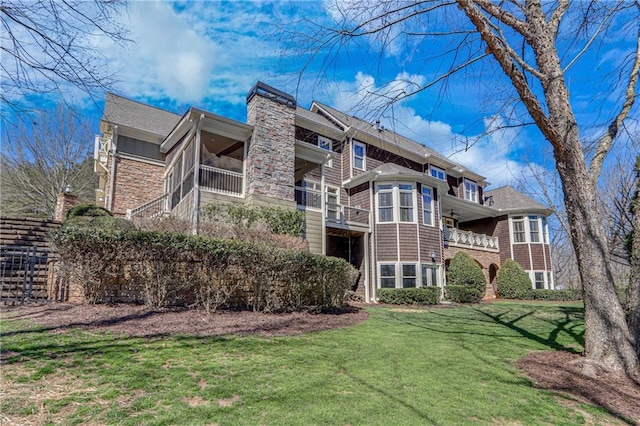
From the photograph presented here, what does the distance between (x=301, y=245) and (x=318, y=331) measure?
4.09 m

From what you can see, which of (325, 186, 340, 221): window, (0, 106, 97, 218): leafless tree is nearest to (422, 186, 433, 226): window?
(325, 186, 340, 221): window

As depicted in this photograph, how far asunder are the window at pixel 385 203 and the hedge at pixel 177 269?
9166 mm

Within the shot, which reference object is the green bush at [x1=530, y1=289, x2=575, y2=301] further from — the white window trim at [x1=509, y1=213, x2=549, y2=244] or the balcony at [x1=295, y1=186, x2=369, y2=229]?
the balcony at [x1=295, y1=186, x2=369, y2=229]

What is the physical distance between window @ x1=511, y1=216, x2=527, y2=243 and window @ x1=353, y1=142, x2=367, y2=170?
11.4 m

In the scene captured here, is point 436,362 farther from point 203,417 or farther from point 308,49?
point 308,49

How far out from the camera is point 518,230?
2239 centimetres

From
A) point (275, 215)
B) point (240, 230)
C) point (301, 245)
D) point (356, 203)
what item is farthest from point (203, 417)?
point (356, 203)

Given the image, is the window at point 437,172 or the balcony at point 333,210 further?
the window at point 437,172

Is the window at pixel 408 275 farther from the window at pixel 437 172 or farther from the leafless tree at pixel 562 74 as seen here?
the leafless tree at pixel 562 74

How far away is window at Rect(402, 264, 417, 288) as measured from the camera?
15602 millimetres

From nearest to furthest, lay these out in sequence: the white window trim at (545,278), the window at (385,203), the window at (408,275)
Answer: the window at (408,275), the window at (385,203), the white window trim at (545,278)

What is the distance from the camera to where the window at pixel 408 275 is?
15.6m

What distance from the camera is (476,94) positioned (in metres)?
5.93

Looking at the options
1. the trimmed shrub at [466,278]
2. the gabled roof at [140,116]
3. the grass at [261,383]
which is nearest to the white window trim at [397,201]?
the trimmed shrub at [466,278]
